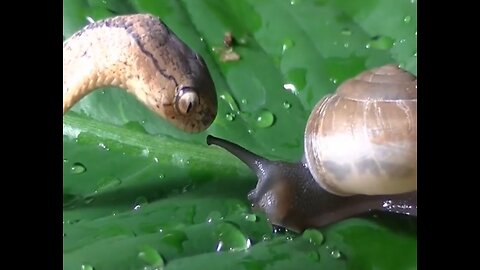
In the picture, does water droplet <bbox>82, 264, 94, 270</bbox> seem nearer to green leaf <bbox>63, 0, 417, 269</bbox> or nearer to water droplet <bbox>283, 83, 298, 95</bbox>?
green leaf <bbox>63, 0, 417, 269</bbox>

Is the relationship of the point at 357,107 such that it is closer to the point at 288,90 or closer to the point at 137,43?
the point at 288,90

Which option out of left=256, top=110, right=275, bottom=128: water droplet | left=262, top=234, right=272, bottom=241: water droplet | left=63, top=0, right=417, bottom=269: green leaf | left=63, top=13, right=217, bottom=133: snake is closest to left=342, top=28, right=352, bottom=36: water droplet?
left=63, top=0, right=417, bottom=269: green leaf

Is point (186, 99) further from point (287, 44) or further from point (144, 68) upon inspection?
point (287, 44)

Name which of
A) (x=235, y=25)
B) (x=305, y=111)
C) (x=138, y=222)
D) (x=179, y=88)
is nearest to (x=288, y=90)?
(x=305, y=111)

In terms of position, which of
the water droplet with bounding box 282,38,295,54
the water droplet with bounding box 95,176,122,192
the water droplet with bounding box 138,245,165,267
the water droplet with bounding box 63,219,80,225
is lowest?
the water droplet with bounding box 138,245,165,267

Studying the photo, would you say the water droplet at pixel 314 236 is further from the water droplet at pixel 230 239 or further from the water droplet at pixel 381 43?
the water droplet at pixel 381 43

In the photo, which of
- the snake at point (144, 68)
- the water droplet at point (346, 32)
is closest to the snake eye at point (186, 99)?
the snake at point (144, 68)

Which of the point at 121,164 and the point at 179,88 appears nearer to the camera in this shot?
the point at 179,88
